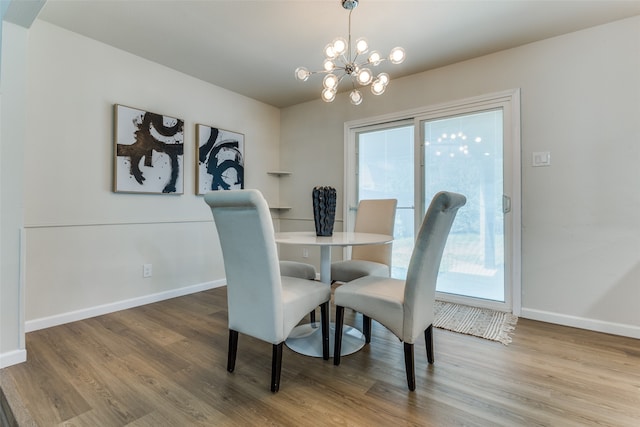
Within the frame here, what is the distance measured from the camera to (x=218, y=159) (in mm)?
3500

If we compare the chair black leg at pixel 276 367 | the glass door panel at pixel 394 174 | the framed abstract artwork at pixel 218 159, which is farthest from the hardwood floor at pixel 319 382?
the framed abstract artwork at pixel 218 159

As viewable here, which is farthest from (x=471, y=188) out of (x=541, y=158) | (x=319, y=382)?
(x=319, y=382)

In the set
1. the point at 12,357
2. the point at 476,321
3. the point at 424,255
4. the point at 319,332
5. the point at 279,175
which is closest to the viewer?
the point at 424,255

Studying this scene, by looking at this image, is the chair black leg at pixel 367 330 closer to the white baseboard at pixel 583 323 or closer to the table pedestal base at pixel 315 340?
the table pedestal base at pixel 315 340

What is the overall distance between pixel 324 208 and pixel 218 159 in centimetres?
190

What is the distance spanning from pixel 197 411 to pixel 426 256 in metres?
1.30

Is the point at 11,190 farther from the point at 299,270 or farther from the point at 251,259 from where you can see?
the point at 299,270

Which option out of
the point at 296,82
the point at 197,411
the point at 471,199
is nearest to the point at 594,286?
the point at 471,199

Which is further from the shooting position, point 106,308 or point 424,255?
point 106,308

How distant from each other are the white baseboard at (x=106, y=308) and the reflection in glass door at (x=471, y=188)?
2.66m

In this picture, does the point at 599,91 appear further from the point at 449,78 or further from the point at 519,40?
the point at 449,78

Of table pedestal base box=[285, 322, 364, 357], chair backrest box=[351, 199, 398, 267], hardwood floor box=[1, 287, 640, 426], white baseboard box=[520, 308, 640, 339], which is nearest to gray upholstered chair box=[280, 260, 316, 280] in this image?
table pedestal base box=[285, 322, 364, 357]

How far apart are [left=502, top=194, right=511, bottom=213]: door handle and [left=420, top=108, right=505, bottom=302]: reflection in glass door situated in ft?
0.13

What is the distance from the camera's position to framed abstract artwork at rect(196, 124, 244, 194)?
131 inches
